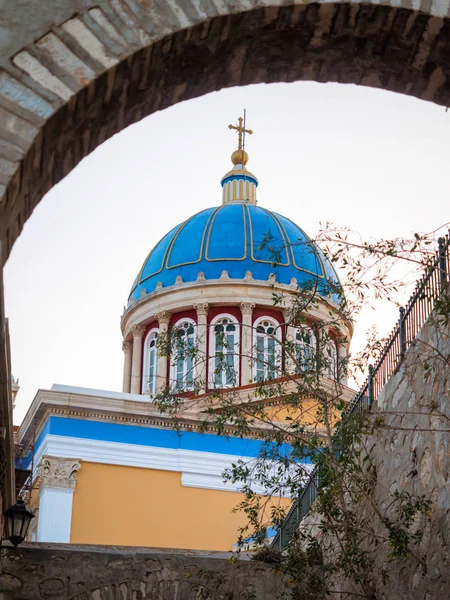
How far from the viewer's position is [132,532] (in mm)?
21219

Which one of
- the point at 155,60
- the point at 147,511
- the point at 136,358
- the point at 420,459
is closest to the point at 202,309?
the point at 136,358

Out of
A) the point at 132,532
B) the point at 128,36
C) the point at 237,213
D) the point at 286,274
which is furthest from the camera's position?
the point at 237,213

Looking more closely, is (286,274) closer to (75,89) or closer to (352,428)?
(352,428)

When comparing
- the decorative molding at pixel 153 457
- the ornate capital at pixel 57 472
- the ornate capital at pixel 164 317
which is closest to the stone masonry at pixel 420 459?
the decorative molding at pixel 153 457

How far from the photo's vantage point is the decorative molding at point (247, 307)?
29.4m

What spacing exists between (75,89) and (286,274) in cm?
2557

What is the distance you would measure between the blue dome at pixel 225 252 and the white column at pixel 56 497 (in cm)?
977

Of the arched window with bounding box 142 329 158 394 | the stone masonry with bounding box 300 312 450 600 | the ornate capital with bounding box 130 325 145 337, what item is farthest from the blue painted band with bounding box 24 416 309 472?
the stone masonry with bounding box 300 312 450 600

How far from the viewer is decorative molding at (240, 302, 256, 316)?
2938 centimetres

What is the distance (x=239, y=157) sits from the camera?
37500mm

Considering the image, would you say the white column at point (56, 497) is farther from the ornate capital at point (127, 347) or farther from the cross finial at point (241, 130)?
the cross finial at point (241, 130)

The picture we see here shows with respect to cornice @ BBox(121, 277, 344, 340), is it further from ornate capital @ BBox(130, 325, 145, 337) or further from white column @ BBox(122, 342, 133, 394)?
white column @ BBox(122, 342, 133, 394)

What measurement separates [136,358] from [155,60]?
26926mm

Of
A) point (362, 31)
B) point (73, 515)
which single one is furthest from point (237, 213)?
point (362, 31)
